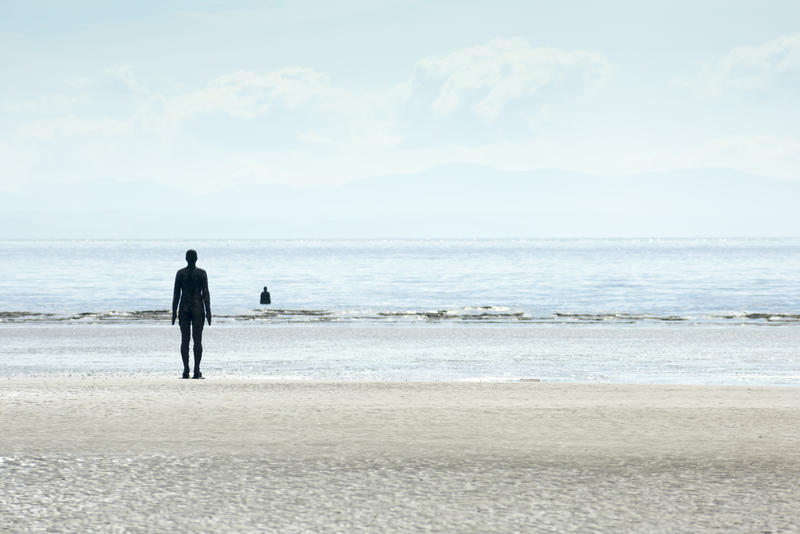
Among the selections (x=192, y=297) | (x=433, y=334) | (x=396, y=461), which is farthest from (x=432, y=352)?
(x=396, y=461)

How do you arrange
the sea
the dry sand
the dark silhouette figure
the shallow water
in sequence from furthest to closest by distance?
1. the sea
2. the shallow water
3. the dark silhouette figure
4. the dry sand

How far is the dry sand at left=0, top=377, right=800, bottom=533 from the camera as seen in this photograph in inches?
296

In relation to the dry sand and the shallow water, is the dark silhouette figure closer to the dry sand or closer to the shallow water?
the dry sand

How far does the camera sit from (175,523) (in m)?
7.29

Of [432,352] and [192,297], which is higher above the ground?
[192,297]

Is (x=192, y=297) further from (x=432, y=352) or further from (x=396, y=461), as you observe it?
(x=432, y=352)

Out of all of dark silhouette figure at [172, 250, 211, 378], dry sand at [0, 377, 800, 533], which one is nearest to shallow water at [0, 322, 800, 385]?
dark silhouette figure at [172, 250, 211, 378]

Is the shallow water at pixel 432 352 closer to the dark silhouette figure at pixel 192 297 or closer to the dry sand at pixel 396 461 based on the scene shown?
the dark silhouette figure at pixel 192 297

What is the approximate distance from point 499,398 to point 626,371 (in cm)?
781

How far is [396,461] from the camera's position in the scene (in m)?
9.91

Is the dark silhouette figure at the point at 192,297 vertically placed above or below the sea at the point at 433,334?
above

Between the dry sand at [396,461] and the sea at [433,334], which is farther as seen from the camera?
the sea at [433,334]

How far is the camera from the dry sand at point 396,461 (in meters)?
7.52

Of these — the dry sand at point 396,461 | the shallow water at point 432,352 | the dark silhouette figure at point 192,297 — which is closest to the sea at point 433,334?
the shallow water at point 432,352
